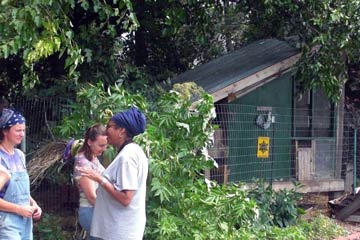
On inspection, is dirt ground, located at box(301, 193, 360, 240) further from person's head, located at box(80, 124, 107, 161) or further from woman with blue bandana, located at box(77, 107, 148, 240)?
woman with blue bandana, located at box(77, 107, 148, 240)

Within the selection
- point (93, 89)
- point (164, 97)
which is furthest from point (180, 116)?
point (93, 89)

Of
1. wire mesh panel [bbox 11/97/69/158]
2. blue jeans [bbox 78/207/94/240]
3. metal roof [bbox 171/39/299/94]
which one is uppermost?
metal roof [bbox 171/39/299/94]

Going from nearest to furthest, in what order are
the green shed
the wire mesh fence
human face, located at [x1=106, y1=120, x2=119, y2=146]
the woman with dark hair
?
human face, located at [x1=106, y1=120, x2=119, y2=146], the woman with dark hair, the wire mesh fence, the green shed

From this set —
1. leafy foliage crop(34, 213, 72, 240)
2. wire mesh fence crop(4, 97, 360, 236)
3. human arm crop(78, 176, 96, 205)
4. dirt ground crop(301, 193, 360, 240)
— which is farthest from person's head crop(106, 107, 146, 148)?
dirt ground crop(301, 193, 360, 240)

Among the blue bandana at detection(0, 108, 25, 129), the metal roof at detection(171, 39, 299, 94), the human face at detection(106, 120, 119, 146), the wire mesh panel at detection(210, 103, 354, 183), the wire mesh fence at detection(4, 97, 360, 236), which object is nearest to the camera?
the human face at detection(106, 120, 119, 146)

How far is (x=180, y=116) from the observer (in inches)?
271

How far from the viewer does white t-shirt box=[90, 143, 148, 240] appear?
454 cm

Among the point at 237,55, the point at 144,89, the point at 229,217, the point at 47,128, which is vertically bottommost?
the point at 229,217

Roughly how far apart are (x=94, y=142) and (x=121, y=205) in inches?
40.3

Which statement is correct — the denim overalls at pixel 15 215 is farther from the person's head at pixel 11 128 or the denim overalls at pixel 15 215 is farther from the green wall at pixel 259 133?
the green wall at pixel 259 133

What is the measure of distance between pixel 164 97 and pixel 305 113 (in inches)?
214

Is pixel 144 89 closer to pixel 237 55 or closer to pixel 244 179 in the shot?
pixel 244 179

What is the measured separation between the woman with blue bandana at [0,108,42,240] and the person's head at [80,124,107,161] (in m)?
0.69

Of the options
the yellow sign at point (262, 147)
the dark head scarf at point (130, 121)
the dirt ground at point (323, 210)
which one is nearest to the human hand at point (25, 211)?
the dark head scarf at point (130, 121)
